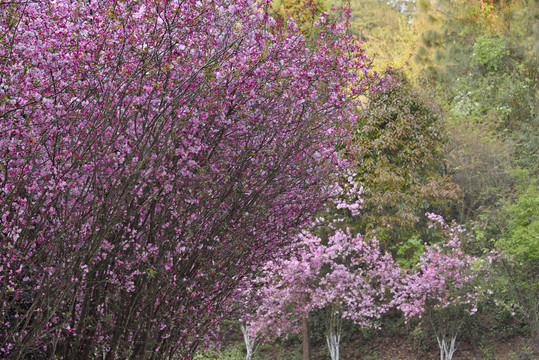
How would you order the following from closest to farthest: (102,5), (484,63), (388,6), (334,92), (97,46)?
(97,46) < (102,5) < (334,92) < (484,63) < (388,6)

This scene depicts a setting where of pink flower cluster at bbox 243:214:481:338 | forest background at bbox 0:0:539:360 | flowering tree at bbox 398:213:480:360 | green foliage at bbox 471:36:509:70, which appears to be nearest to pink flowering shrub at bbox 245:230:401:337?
pink flower cluster at bbox 243:214:481:338

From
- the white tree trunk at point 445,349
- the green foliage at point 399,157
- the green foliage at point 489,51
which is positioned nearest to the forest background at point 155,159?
the green foliage at point 399,157

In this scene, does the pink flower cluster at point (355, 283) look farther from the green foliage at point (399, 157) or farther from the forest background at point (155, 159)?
the forest background at point (155, 159)

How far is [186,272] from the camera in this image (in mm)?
4148

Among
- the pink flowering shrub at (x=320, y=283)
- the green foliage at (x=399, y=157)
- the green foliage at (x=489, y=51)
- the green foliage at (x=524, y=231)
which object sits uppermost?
the green foliage at (x=489, y=51)

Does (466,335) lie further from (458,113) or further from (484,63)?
(484,63)

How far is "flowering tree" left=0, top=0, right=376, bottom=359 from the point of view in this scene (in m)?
3.12

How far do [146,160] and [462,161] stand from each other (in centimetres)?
1472

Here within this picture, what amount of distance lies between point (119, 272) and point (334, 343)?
11653mm

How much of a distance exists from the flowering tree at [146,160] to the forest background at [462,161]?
12.7 ft

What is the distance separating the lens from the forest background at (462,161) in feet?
43.5

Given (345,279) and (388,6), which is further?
(388,6)

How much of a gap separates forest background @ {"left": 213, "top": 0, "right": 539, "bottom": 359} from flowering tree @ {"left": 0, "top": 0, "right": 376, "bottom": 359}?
386 cm

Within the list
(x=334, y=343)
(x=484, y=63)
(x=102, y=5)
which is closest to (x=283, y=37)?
(x=102, y=5)
